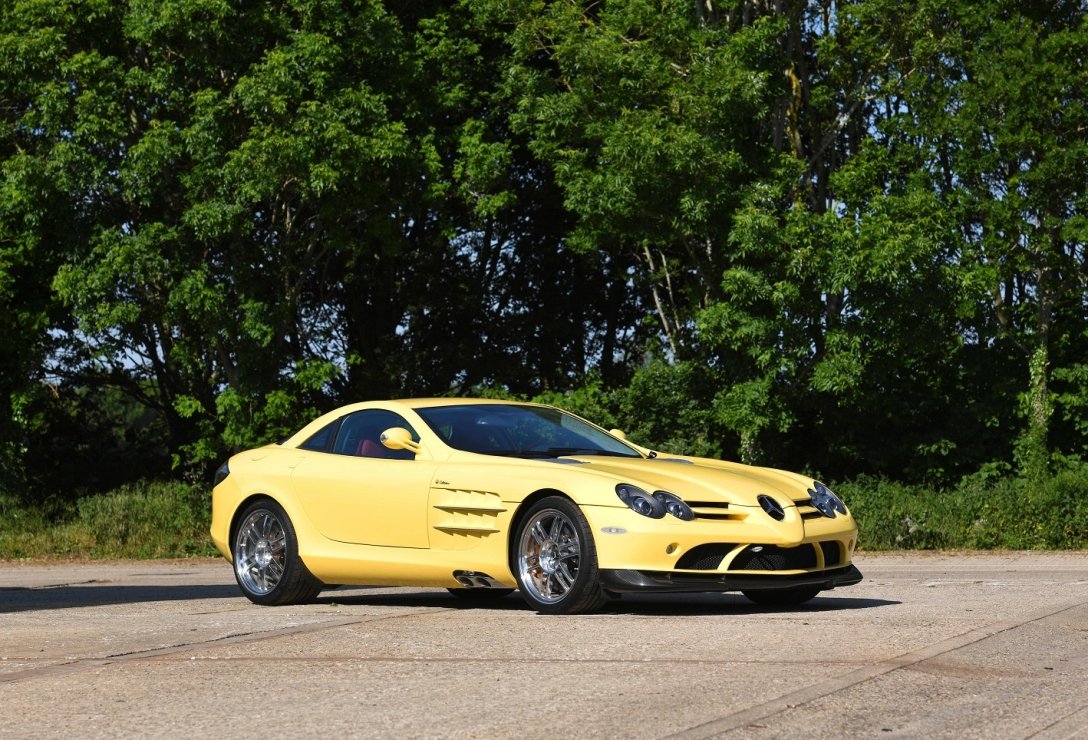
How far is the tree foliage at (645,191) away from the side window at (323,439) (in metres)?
14.8

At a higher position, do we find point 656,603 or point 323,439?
point 323,439

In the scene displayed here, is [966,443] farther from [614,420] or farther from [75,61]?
[75,61]

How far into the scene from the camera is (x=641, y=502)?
9875mm

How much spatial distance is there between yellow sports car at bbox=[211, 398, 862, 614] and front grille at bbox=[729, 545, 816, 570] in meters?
0.01

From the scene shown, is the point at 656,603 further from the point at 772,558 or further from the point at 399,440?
the point at 399,440

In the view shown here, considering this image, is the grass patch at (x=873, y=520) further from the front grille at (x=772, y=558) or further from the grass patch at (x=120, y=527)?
the front grille at (x=772, y=558)

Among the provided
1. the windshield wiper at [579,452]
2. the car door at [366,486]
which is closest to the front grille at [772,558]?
the windshield wiper at [579,452]

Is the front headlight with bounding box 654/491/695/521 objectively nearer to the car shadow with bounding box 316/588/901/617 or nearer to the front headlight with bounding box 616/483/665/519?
the front headlight with bounding box 616/483/665/519

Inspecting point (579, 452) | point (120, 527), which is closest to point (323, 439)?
point (579, 452)

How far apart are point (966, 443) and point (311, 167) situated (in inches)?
510

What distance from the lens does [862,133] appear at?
31.7 metres

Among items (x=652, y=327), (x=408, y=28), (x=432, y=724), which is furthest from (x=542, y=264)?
(x=432, y=724)

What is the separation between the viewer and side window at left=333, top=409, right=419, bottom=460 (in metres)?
11.5

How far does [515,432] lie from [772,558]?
7.07 ft
